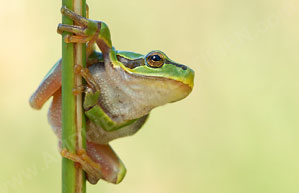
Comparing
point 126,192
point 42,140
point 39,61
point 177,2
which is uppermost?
point 177,2

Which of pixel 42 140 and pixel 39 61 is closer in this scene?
pixel 42 140

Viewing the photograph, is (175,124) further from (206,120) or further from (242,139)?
(242,139)

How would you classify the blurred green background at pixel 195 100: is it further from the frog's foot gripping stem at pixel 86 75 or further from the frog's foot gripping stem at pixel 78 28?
the frog's foot gripping stem at pixel 78 28

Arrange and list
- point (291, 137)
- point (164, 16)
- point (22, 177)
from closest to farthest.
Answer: point (22, 177), point (291, 137), point (164, 16)

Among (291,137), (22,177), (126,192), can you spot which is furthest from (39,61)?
(291,137)

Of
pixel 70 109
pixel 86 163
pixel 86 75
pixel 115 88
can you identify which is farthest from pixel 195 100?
pixel 70 109

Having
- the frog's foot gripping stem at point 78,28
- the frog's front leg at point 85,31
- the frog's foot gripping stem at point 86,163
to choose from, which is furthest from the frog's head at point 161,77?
the frog's foot gripping stem at point 86,163

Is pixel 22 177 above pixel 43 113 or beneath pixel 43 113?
beneath
